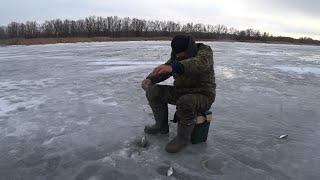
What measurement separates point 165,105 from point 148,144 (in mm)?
543

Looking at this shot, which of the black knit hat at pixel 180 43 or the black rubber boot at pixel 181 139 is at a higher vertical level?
the black knit hat at pixel 180 43

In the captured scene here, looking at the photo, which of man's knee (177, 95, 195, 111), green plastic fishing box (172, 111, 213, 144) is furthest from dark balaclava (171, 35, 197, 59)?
green plastic fishing box (172, 111, 213, 144)

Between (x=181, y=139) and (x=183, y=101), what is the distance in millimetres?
398

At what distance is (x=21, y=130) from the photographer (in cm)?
478

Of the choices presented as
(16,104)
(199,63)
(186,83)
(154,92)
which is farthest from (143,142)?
(16,104)

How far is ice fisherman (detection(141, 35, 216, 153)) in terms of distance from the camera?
13.1 ft

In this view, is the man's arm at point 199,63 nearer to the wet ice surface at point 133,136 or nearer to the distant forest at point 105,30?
the wet ice surface at point 133,136

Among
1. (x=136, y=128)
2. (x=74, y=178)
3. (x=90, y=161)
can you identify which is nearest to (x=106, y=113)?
(x=136, y=128)

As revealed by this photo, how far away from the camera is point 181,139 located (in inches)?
166

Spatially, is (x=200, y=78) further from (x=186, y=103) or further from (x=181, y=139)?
(x=181, y=139)

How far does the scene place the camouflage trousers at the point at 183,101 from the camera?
4.15 metres

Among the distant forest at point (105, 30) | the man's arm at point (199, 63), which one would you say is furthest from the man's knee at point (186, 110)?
the distant forest at point (105, 30)

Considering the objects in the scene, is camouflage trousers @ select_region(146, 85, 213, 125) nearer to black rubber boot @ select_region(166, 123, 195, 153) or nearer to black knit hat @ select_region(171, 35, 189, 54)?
black rubber boot @ select_region(166, 123, 195, 153)

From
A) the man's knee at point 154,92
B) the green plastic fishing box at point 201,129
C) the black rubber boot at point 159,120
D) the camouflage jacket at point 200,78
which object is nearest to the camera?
the camouflage jacket at point 200,78
